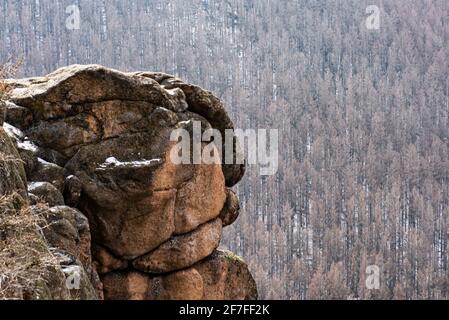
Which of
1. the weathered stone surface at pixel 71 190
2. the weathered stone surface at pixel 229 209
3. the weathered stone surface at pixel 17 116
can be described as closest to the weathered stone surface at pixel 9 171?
the weathered stone surface at pixel 71 190

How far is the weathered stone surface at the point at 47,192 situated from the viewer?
45.9 ft

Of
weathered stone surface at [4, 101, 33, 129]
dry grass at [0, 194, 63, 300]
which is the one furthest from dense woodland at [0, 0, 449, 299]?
dry grass at [0, 194, 63, 300]

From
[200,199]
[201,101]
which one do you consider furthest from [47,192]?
[201,101]

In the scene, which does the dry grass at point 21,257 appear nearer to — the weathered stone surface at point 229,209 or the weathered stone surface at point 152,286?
the weathered stone surface at point 152,286

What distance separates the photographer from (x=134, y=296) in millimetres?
17297

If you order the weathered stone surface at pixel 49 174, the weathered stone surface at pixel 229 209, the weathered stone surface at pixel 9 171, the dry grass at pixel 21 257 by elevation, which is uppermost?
the weathered stone surface at pixel 9 171

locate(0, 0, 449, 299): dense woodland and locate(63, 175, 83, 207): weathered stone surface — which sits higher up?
locate(63, 175, 83, 207): weathered stone surface

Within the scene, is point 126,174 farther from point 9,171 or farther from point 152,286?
point 9,171

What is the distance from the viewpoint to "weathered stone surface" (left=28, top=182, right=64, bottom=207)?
13992 millimetres

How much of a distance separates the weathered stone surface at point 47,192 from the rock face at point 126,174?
85 cm

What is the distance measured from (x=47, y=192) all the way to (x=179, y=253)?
15.5ft

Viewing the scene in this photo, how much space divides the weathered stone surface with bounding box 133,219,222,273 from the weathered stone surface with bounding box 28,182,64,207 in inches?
143

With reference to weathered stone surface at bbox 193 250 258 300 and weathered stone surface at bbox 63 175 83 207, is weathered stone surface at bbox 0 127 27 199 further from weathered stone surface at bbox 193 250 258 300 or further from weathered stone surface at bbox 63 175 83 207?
weathered stone surface at bbox 193 250 258 300
